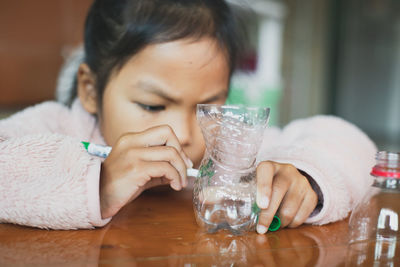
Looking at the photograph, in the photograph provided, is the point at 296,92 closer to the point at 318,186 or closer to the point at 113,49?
the point at 113,49

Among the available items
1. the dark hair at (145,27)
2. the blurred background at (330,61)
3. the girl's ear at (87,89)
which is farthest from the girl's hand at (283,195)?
the blurred background at (330,61)

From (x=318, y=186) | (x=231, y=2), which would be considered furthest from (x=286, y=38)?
(x=318, y=186)

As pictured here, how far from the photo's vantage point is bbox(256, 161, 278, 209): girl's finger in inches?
22.4

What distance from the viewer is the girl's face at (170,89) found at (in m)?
0.93

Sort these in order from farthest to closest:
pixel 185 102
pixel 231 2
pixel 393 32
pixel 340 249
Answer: pixel 393 32
pixel 231 2
pixel 185 102
pixel 340 249

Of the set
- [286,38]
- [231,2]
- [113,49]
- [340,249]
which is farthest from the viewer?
[286,38]

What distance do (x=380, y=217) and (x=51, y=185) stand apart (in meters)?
0.46

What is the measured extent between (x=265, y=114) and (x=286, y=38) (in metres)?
3.72

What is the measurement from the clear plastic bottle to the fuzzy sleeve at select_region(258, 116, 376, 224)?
0.33 ft

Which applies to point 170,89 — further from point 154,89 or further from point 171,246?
point 171,246

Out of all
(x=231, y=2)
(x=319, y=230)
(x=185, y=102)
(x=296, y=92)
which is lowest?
(x=296, y=92)

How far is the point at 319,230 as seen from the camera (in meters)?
0.63

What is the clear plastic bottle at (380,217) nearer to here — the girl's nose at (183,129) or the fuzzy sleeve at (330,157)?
the fuzzy sleeve at (330,157)

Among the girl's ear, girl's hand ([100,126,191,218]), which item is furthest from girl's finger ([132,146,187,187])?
the girl's ear
